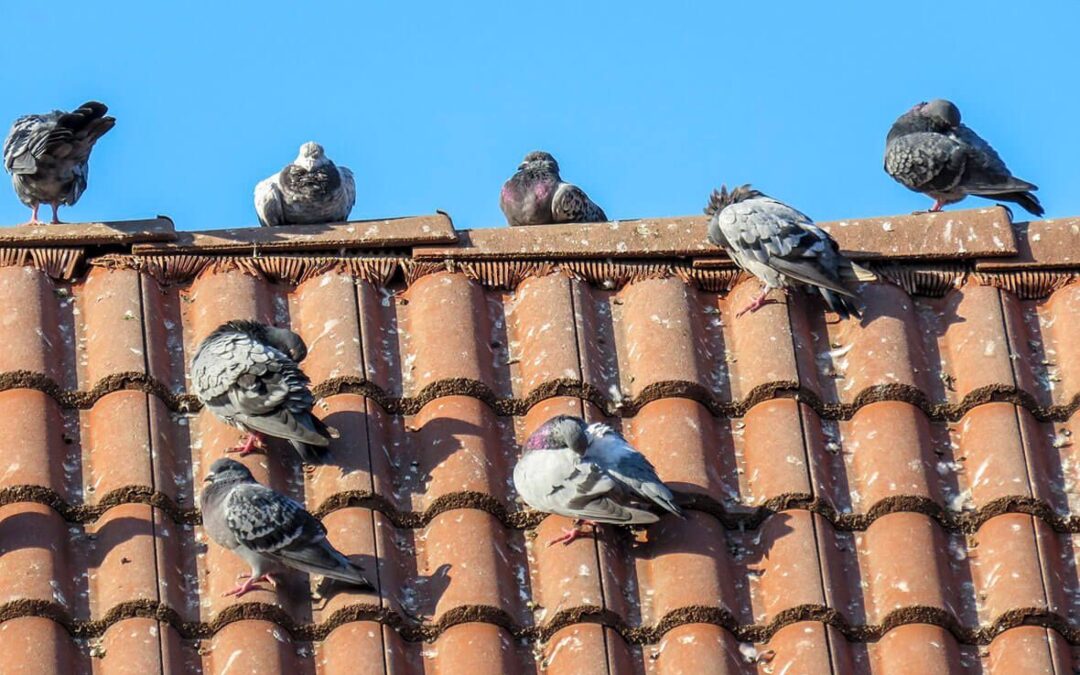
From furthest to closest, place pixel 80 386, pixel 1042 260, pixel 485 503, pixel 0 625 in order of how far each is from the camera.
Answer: pixel 1042 260, pixel 80 386, pixel 485 503, pixel 0 625

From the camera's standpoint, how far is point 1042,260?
9.57m

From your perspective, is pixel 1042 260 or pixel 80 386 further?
pixel 1042 260

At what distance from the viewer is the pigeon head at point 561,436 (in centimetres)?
823

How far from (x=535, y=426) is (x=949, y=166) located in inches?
156

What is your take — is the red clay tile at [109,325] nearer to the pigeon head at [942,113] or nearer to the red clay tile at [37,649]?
the red clay tile at [37,649]

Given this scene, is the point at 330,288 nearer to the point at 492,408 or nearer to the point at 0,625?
the point at 492,408

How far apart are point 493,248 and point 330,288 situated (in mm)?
656

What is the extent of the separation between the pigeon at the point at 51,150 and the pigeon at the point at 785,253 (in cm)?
342

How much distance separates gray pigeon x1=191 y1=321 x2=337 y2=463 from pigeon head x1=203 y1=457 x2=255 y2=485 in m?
0.23

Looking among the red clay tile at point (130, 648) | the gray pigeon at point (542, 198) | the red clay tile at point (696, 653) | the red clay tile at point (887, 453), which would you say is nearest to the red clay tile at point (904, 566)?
the red clay tile at point (887, 453)

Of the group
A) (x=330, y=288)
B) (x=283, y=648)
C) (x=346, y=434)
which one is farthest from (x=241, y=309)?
(x=283, y=648)

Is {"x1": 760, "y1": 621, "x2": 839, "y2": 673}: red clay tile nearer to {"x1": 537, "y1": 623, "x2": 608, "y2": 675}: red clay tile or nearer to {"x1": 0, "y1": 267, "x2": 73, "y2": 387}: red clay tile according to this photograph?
{"x1": 537, "y1": 623, "x2": 608, "y2": 675}: red clay tile

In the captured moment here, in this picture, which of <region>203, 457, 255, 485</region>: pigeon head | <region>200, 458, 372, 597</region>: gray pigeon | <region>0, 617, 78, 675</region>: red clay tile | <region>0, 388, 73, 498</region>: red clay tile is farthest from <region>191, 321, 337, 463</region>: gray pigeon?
<region>0, 617, 78, 675</region>: red clay tile

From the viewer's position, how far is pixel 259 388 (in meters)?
8.62
